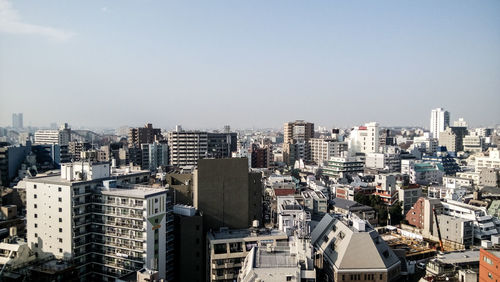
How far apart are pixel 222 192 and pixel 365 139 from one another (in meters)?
35.3

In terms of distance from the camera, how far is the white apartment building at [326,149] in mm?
44219

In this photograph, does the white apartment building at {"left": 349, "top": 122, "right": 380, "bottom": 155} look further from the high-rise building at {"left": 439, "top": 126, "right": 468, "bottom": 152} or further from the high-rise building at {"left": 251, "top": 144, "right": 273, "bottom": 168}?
the high-rise building at {"left": 439, "top": 126, "right": 468, "bottom": 152}

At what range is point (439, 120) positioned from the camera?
78.1 metres

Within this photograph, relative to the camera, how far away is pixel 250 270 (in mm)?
10156

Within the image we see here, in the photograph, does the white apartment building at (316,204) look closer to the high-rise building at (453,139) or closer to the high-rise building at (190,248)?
the high-rise building at (190,248)

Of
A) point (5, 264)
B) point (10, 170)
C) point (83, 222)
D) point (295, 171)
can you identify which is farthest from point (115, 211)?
point (295, 171)

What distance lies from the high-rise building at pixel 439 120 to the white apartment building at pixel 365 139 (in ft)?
115

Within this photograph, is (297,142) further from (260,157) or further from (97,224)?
(97,224)

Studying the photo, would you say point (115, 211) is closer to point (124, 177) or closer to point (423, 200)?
point (124, 177)

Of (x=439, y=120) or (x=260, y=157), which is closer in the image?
(x=260, y=157)

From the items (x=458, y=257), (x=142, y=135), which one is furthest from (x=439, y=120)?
(x=458, y=257)

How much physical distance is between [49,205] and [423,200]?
17.2 meters

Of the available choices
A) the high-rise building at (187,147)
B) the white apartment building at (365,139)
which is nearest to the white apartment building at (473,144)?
the white apartment building at (365,139)

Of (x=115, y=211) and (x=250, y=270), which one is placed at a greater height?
(x=115, y=211)
